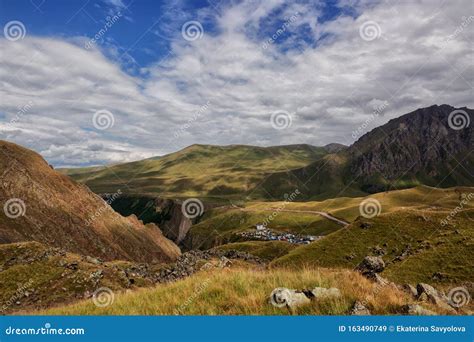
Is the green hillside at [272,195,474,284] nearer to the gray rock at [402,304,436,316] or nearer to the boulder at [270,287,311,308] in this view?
the boulder at [270,287,311,308]

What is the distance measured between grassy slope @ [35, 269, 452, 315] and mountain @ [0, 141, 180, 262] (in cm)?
5626

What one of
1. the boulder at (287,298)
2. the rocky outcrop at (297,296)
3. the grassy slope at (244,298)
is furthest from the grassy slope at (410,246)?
the boulder at (287,298)

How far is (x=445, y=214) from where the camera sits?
7044cm

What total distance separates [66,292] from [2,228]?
32.5m

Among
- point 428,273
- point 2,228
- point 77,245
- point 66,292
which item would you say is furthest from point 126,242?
point 428,273

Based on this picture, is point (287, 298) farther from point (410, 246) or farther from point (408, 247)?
point (410, 246)

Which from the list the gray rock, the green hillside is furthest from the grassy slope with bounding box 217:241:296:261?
the gray rock

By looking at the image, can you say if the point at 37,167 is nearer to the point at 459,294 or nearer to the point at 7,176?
the point at 7,176

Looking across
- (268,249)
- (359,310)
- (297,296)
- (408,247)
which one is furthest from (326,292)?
(268,249)

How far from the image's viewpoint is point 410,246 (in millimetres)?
60750

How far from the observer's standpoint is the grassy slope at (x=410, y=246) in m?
48.3

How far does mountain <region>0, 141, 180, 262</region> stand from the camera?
66.8 m

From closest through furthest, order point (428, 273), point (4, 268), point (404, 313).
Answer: point (404, 313) < point (4, 268) < point (428, 273)

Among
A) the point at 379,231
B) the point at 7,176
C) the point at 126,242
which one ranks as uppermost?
the point at 7,176
